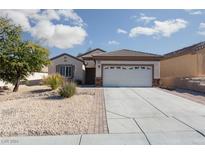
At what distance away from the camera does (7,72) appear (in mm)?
19141

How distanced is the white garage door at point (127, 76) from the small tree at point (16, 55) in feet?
19.9

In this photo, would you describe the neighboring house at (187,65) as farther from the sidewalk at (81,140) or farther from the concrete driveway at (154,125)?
the sidewalk at (81,140)

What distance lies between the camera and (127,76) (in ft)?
75.8

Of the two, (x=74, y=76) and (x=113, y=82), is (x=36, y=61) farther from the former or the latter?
(x=74, y=76)

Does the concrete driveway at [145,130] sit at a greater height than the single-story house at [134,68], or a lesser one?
lesser

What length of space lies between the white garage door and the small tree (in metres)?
6.08

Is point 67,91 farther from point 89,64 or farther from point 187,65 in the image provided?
point 89,64

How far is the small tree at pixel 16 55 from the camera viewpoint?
18125 mm

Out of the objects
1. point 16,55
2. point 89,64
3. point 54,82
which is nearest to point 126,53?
point 54,82

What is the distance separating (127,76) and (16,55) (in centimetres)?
1012

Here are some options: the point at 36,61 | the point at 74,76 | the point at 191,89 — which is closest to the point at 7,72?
the point at 36,61

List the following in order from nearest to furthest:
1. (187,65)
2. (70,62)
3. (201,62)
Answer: (201,62)
(187,65)
(70,62)

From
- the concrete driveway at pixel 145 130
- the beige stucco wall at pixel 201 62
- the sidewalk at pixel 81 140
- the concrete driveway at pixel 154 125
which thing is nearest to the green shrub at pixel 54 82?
the concrete driveway at pixel 154 125
